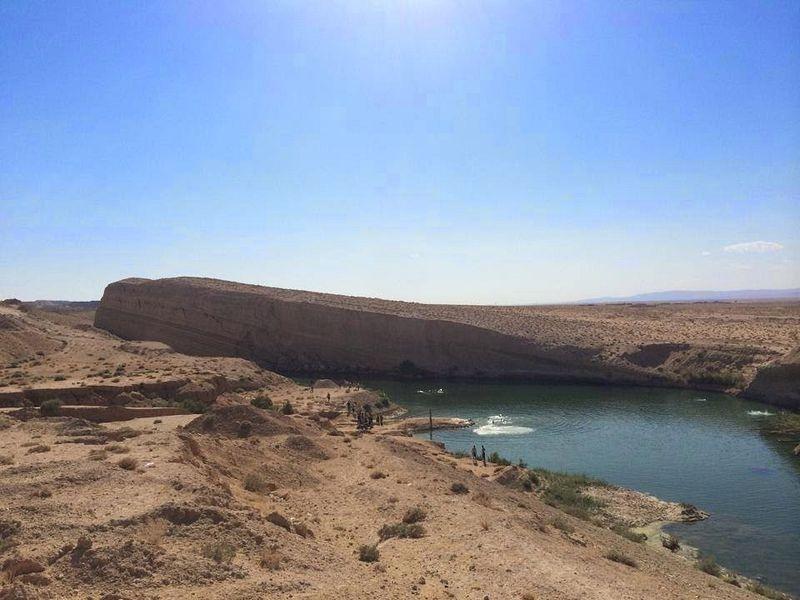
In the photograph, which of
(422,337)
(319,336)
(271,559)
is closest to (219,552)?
(271,559)

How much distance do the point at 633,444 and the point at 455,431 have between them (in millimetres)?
8282

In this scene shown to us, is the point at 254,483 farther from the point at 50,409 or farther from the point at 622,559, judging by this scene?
the point at 50,409

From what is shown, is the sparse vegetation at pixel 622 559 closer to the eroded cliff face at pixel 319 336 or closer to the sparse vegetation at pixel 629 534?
the sparse vegetation at pixel 629 534

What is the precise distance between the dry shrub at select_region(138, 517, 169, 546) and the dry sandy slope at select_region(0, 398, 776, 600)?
3 cm

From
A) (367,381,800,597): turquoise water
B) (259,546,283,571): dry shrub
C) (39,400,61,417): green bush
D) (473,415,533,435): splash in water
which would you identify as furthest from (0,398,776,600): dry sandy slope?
(473,415,533,435): splash in water

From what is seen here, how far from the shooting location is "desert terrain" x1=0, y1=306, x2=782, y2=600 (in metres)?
8.52

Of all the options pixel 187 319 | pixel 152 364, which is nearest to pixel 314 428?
pixel 152 364

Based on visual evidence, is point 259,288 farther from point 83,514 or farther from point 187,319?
point 83,514

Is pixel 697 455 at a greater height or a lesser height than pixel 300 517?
lesser

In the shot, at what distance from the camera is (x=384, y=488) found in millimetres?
15414

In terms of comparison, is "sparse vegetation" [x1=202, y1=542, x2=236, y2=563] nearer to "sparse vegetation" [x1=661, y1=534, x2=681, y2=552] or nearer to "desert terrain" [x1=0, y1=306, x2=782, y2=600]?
"desert terrain" [x1=0, y1=306, x2=782, y2=600]

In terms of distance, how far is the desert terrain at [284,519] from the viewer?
852 cm

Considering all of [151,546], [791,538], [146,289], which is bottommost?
[791,538]

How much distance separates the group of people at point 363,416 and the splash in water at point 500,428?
501 cm
